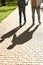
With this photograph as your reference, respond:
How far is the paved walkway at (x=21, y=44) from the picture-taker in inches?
272

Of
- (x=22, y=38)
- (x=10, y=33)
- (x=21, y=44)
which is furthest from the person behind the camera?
(x=10, y=33)

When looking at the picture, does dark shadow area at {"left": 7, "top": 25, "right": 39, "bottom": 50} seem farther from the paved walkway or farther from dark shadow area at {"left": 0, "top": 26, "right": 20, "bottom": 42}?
dark shadow area at {"left": 0, "top": 26, "right": 20, "bottom": 42}

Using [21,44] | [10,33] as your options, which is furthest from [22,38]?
[10,33]

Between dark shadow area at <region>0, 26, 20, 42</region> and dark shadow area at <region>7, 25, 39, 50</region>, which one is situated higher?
dark shadow area at <region>7, 25, 39, 50</region>

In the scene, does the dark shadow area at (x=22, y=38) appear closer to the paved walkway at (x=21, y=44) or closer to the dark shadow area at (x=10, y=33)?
the paved walkway at (x=21, y=44)

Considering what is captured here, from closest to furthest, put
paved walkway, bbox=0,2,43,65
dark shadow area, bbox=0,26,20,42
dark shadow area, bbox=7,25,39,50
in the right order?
1. paved walkway, bbox=0,2,43,65
2. dark shadow area, bbox=7,25,39,50
3. dark shadow area, bbox=0,26,20,42

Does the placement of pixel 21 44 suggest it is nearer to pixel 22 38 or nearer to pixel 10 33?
pixel 22 38

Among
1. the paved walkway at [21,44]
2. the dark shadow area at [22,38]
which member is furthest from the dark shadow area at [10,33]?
the dark shadow area at [22,38]

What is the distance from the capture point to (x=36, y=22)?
469 inches

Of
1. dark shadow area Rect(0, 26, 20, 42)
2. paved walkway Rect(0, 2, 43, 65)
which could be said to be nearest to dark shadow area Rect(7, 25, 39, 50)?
paved walkway Rect(0, 2, 43, 65)

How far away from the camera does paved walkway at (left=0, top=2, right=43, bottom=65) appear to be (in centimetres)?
691

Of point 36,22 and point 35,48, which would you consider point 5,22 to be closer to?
point 36,22

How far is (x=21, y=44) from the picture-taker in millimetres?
8461

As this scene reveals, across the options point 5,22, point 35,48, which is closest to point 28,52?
point 35,48
